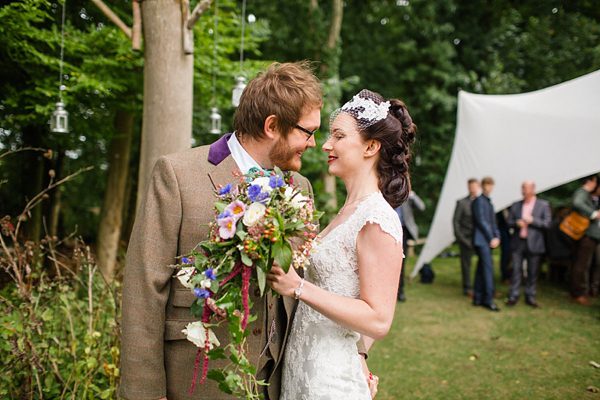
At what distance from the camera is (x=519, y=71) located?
14.0 meters

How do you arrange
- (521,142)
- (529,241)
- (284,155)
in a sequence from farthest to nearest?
(521,142), (529,241), (284,155)

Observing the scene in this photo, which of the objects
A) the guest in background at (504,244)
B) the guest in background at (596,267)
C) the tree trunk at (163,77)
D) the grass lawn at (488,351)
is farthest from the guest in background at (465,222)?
the tree trunk at (163,77)

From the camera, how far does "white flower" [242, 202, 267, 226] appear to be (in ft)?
4.52

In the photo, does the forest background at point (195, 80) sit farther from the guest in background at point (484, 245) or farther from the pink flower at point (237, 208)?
the pink flower at point (237, 208)

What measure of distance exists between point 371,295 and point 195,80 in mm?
4872

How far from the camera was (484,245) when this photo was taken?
744cm

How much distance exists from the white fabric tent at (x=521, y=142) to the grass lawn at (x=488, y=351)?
6.58 ft

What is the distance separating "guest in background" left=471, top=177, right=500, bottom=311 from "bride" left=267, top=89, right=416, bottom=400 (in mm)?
5822

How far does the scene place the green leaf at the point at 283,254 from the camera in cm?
141

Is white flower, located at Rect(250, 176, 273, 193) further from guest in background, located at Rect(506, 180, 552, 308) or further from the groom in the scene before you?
guest in background, located at Rect(506, 180, 552, 308)

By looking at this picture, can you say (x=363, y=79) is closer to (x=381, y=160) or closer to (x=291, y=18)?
(x=291, y=18)

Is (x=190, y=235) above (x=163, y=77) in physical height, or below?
below

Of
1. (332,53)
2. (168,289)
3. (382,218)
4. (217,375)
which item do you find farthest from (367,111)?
(332,53)

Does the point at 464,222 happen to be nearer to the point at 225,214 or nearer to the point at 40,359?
the point at 40,359
